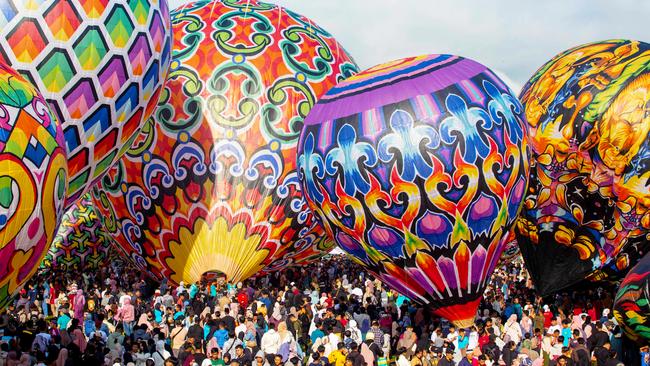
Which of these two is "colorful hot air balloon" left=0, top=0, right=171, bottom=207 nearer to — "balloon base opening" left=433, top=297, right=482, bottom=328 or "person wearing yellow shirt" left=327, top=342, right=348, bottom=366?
"person wearing yellow shirt" left=327, top=342, right=348, bottom=366

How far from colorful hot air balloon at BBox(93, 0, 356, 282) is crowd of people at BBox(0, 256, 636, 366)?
3.01 ft

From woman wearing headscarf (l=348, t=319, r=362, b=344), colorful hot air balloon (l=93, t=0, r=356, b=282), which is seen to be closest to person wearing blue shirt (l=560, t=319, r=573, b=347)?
woman wearing headscarf (l=348, t=319, r=362, b=344)

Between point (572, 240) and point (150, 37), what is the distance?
10046 mm

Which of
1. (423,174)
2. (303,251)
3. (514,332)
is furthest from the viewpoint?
(303,251)

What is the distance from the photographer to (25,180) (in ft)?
30.7

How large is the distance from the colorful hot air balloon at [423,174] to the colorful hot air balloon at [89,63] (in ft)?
11.0

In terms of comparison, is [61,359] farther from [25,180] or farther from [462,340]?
[462,340]

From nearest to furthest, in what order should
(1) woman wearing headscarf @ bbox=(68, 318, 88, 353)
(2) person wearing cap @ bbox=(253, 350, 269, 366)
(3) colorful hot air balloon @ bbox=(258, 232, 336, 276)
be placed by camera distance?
(2) person wearing cap @ bbox=(253, 350, 269, 366), (1) woman wearing headscarf @ bbox=(68, 318, 88, 353), (3) colorful hot air balloon @ bbox=(258, 232, 336, 276)

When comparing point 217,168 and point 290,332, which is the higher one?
point 217,168

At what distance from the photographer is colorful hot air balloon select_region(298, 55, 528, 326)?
1517 centimetres

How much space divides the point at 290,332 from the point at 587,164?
8.15m

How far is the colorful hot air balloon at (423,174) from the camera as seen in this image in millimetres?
15172

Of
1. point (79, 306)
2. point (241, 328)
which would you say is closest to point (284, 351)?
point (241, 328)

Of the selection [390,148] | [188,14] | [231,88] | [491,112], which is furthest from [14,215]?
[188,14]
